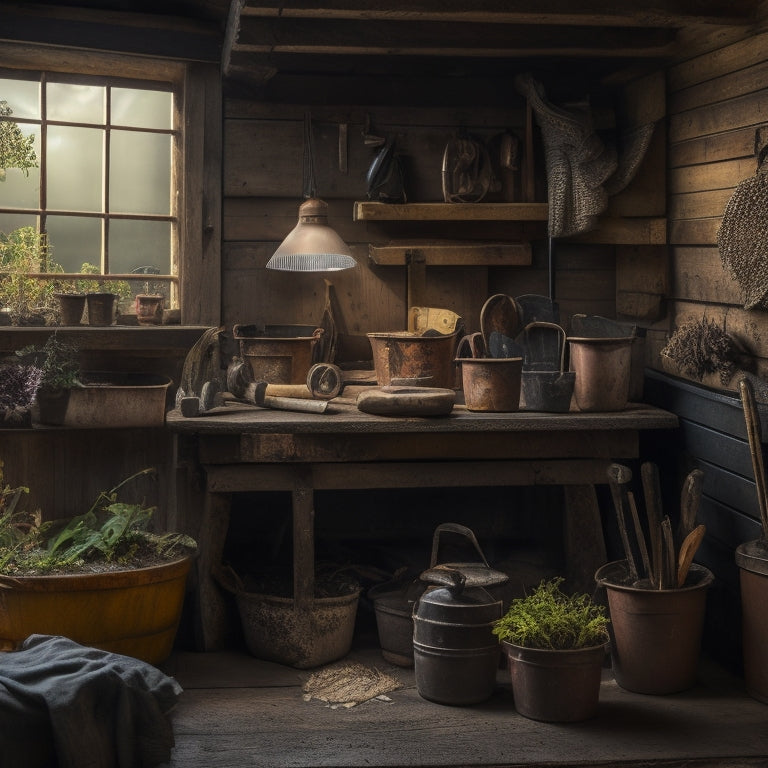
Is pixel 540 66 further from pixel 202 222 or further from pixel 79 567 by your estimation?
pixel 79 567

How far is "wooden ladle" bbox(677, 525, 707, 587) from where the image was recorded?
3.72 m

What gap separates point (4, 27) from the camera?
14.5 ft

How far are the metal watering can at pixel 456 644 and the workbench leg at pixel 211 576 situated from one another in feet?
2.93

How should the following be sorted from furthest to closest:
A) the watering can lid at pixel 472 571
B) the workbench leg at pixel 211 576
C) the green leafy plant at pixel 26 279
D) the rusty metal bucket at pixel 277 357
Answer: the green leafy plant at pixel 26 279, the rusty metal bucket at pixel 277 357, the workbench leg at pixel 211 576, the watering can lid at pixel 472 571

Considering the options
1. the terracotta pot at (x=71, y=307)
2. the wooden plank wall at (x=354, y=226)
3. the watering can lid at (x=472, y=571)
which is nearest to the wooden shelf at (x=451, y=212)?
the wooden plank wall at (x=354, y=226)

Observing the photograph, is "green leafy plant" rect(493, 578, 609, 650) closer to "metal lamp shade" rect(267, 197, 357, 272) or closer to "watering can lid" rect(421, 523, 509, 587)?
"watering can lid" rect(421, 523, 509, 587)

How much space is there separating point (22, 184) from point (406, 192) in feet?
5.61

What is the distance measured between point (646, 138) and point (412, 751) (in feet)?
9.26

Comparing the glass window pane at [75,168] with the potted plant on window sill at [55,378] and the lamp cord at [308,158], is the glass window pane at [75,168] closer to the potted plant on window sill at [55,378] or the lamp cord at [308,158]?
the potted plant on window sill at [55,378]

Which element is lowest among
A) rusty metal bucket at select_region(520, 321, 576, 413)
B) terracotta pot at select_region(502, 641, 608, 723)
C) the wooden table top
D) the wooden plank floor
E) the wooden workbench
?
the wooden plank floor

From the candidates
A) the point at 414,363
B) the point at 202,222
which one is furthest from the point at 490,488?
the point at 202,222

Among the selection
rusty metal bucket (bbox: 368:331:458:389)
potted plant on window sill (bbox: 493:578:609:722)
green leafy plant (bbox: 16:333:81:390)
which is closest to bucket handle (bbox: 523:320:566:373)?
rusty metal bucket (bbox: 368:331:458:389)

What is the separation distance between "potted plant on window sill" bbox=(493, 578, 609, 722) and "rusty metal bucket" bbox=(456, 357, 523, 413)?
0.83 metres

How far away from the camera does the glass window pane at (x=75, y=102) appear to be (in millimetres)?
4703
